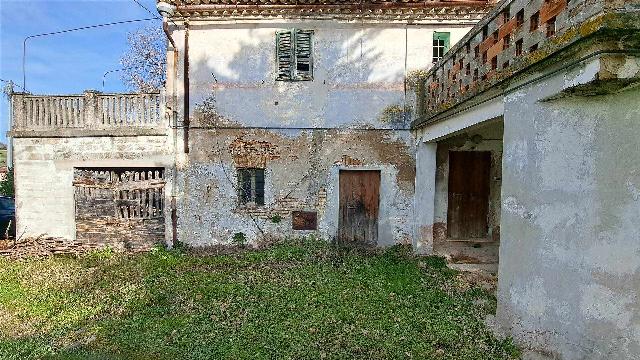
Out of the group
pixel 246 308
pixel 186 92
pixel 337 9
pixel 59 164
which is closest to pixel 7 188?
pixel 59 164

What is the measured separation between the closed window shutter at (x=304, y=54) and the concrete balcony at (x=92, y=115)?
3.68 meters

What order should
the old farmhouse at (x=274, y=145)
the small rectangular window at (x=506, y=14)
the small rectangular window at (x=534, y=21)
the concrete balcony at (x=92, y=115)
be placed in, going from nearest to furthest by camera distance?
the small rectangular window at (x=534, y=21)
the small rectangular window at (x=506, y=14)
the old farmhouse at (x=274, y=145)
the concrete balcony at (x=92, y=115)

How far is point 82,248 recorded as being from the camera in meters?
9.78

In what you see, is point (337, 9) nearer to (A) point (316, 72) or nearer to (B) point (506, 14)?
(A) point (316, 72)

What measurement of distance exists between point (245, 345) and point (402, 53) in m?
7.64

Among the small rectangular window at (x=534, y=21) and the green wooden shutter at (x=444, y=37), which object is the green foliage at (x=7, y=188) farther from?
the small rectangular window at (x=534, y=21)

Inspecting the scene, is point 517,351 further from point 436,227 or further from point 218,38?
point 218,38

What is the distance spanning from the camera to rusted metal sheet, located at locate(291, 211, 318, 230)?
385 inches

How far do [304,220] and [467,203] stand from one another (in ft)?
13.5

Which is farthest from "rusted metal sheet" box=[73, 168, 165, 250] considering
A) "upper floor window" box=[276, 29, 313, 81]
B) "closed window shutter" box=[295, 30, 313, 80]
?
"closed window shutter" box=[295, 30, 313, 80]

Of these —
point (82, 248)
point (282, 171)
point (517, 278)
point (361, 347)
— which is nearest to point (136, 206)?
point (82, 248)

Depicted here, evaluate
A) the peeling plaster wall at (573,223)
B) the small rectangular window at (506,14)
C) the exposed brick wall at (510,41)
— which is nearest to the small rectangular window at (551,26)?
the exposed brick wall at (510,41)

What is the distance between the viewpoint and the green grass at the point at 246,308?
16.6 feet

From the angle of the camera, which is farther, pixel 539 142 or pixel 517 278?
pixel 517 278
